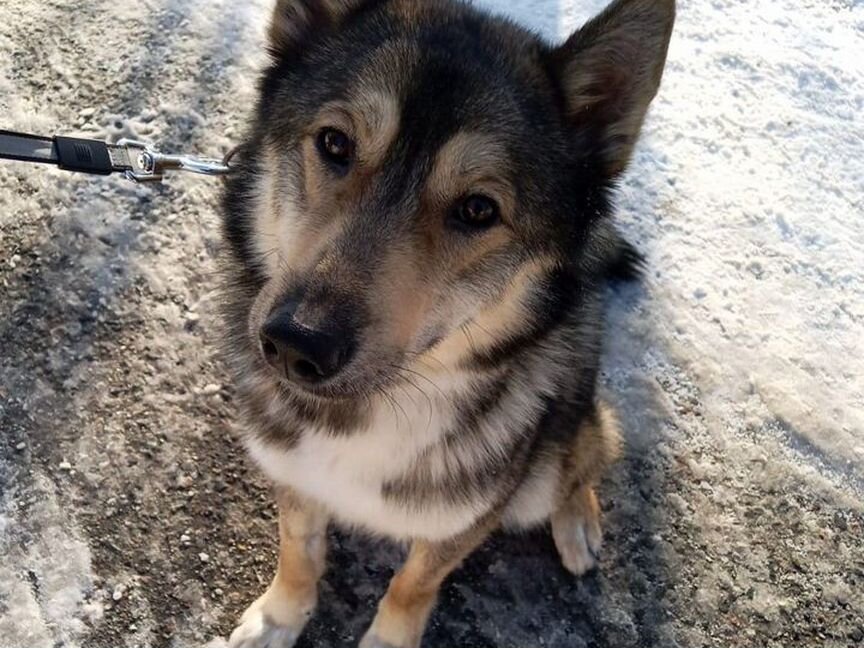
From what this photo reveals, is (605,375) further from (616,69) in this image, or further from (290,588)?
(616,69)

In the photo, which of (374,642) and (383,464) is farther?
(374,642)

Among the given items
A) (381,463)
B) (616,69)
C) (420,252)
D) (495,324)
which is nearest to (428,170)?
(420,252)

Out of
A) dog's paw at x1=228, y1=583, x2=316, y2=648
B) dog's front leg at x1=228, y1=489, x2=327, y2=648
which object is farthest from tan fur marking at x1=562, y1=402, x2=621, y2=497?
dog's paw at x1=228, y1=583, x2=316, y2=648

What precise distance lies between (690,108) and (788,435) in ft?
6.08

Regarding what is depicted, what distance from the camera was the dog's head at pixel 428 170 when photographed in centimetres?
205

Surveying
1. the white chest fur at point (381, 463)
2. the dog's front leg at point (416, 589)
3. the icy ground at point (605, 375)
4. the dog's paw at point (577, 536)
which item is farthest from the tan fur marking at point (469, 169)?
the icy ground at point (605, 375)

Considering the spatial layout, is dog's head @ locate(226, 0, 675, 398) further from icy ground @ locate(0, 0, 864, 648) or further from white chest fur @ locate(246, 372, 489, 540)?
icy ground @ locate(0, 0, 864, 648)

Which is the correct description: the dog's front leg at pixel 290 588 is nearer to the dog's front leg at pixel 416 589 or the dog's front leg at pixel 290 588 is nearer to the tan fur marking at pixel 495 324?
the dog's front leg at pixel 416 589

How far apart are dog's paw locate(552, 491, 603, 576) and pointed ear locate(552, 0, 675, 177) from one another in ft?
4.70

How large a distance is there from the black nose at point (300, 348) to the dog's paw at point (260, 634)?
4.52 ft

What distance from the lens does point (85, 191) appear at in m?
3.86

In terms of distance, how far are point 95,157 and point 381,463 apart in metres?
1.41

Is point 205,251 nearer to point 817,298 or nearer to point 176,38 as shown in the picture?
point 176,38

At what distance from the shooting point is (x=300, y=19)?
7.88 ft
